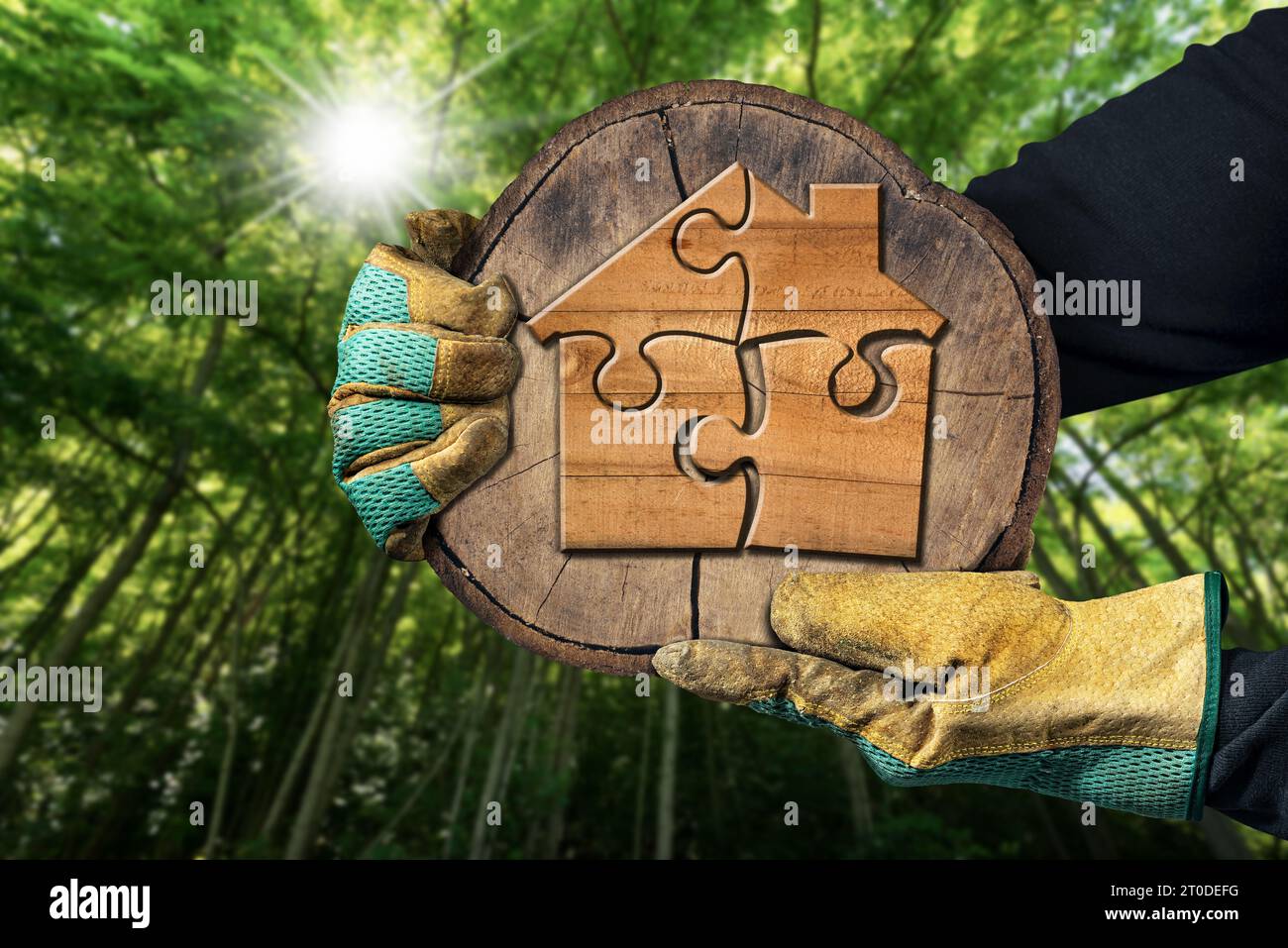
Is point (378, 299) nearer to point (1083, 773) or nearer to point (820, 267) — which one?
point (820, 267)

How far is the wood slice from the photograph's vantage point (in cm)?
165

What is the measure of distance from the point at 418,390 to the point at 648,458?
0.46 meters

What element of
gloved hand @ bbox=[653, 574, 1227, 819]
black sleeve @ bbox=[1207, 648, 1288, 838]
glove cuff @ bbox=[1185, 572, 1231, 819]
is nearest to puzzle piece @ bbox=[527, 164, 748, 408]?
gloved hand @ bbox=[653, 574, 1227, 819]

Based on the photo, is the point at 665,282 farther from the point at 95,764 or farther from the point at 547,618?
the point at 95,764

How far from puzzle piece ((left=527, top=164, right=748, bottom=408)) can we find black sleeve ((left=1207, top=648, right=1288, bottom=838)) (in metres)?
1.02

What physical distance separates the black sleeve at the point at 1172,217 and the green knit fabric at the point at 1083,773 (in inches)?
31.3

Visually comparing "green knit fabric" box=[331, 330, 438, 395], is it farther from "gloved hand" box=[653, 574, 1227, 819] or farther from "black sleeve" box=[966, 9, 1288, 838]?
"black sleeve" box=[966, 9, 1288, 838]

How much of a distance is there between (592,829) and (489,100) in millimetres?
11469

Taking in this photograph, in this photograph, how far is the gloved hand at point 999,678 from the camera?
1363mm

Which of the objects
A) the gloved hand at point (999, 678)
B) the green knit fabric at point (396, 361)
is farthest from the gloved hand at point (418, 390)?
the gloved hand at point (999, 678)

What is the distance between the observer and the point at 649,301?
170 cm

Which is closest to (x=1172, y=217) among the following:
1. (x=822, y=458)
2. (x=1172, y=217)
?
(x=1172, y=217)

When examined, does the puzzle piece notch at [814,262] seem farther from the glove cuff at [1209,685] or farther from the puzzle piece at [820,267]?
the glove cuff at [1209,685]

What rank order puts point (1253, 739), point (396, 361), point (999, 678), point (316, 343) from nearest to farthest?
point (1253, 739)
point (999, 678)
point (396, 361)
point (316, 343)
